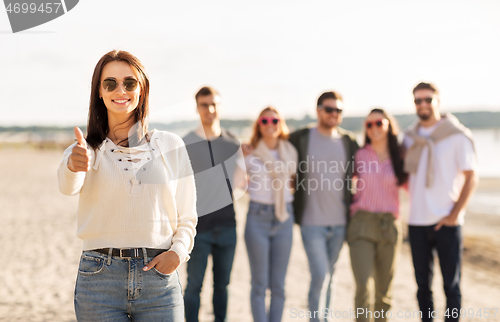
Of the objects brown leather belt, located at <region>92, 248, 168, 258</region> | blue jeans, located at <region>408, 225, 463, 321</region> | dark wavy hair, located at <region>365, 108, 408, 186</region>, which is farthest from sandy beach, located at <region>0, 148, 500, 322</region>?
brown leather belt, located at <region>92, 248, 168, 258</region>

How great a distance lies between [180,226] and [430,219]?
260 centimetres

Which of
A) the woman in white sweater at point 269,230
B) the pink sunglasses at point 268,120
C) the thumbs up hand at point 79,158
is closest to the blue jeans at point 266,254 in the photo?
the woman in white sweater at point 269,230

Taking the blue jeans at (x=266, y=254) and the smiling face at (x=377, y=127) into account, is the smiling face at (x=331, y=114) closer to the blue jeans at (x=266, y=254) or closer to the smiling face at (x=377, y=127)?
the smiling face at (x=377, y=127)

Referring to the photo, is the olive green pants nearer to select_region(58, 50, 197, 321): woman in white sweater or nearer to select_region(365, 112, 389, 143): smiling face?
select_region(365, 112, 389, 143): smiling face

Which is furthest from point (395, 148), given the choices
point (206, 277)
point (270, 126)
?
point (206, 277)

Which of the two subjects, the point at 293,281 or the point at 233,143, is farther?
the point at 293,281

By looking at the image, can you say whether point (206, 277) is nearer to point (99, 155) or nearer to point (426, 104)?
point (426, 104)

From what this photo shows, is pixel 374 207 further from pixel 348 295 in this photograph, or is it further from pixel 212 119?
pixel 348 295

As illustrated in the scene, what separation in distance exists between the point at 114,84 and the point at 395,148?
2783 mm

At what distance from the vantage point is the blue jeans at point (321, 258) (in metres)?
3.62

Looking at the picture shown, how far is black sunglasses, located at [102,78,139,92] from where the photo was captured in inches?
74.5

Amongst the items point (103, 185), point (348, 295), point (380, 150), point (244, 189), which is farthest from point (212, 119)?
point (348, 295)

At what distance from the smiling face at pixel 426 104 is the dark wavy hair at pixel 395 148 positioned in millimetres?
264

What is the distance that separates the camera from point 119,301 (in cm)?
179
